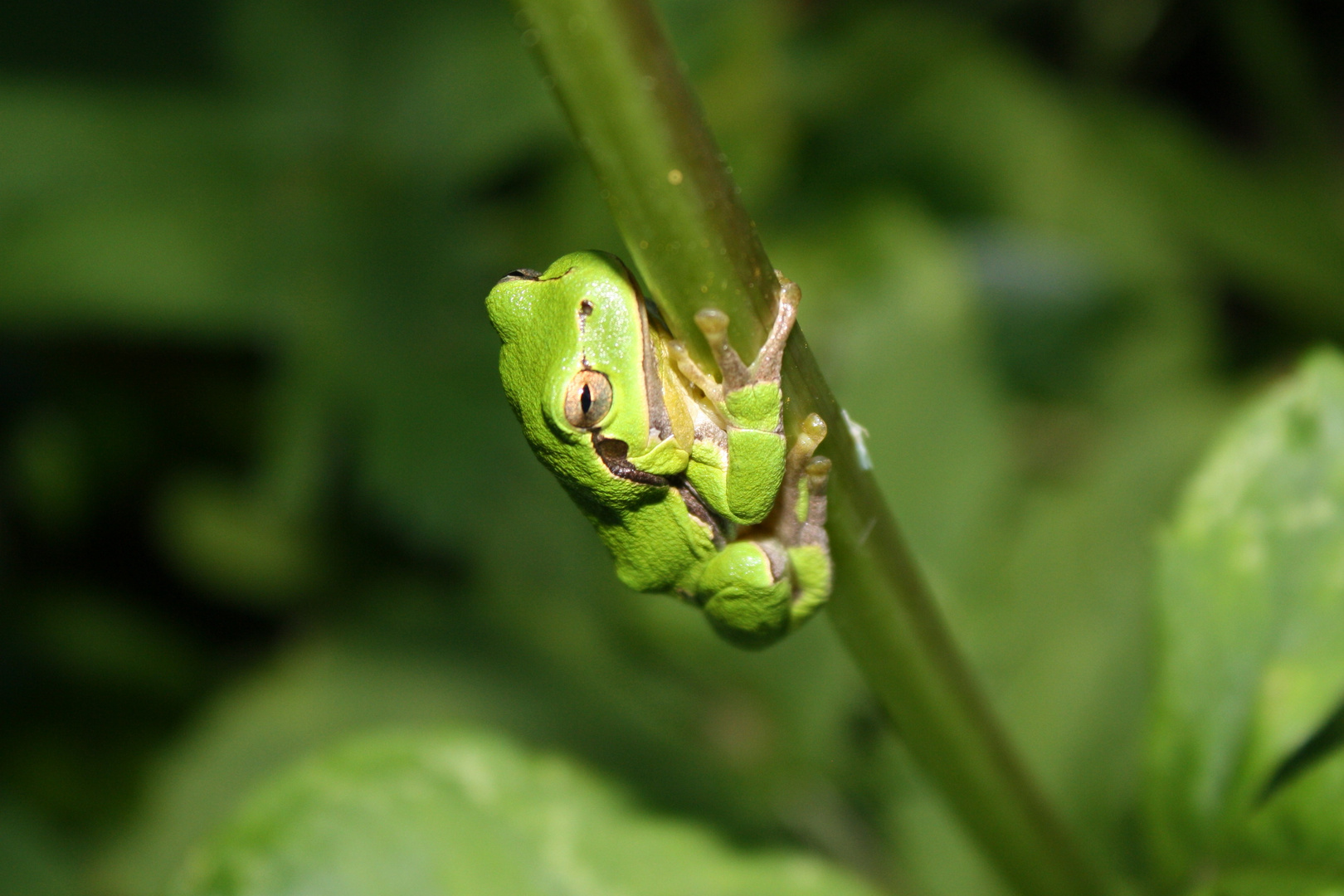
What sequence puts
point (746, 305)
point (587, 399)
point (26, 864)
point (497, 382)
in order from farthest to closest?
point (497, 382) → point (26, 864) → point (587, 399) → point (746, 305)

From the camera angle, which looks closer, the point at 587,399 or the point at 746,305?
the point at 746,305

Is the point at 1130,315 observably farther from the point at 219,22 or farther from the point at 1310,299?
the point at 219,22

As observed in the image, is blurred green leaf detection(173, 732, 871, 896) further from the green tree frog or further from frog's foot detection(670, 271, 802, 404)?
frog's foot detection(670, 271, 802, 404)

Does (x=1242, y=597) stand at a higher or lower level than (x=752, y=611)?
higher

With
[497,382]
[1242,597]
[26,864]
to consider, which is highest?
[497,382]

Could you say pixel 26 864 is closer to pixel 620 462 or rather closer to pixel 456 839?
pixel 456 839

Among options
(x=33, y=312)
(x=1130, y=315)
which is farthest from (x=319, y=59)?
(x=1130, y=315)

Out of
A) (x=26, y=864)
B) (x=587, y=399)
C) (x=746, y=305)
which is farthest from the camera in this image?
(x=26, y=864)

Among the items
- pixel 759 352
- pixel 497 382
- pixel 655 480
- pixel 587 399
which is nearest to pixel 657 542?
pixel 655 480
